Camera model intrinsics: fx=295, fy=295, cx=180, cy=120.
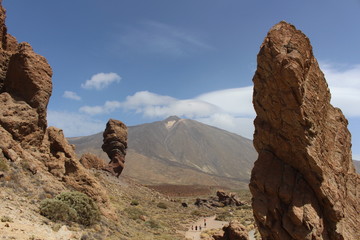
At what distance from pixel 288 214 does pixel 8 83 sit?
1668 centimetres

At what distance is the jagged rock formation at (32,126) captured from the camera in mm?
15672

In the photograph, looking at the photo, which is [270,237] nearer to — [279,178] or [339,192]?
[279,178]

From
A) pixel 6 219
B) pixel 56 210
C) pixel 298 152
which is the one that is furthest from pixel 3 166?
pixel 298 152

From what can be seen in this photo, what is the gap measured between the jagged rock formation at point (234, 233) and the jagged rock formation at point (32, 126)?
8552 millimetres

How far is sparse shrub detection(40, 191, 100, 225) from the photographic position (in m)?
13.7

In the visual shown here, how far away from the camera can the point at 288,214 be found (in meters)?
10.0

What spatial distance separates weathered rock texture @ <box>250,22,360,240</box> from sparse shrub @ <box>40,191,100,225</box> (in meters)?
9.08

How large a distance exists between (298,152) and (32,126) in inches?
554

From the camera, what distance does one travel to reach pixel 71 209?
1470cm

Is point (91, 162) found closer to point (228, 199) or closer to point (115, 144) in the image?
point (115, 144)

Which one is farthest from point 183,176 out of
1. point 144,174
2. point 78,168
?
point 78,168

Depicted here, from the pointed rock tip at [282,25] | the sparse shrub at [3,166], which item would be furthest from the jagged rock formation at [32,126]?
the pointed rock tip at [282,25]

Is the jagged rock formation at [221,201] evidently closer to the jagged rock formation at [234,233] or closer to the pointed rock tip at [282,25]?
the jagged rock formation at [234,233]

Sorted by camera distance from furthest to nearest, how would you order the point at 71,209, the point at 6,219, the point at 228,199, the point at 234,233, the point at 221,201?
the point at 221,201 < the point at 228,199 < the point at 234,233 < the point at 71,209 < the point at 6,219
